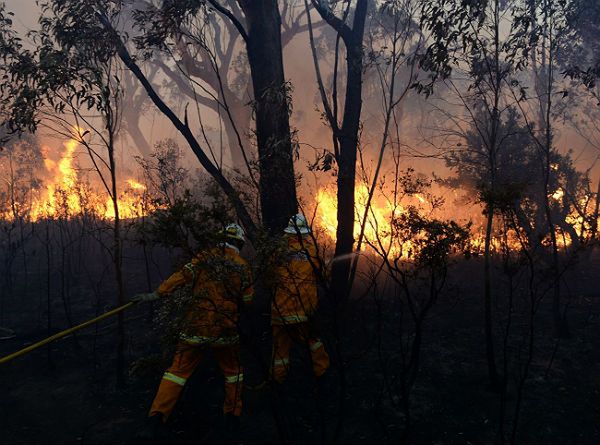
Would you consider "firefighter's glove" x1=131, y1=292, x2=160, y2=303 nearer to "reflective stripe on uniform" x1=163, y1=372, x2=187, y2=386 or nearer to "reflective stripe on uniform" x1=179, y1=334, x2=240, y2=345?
"reflective stripe on uniform" x1=179, y1=334, x2=240, y2=345

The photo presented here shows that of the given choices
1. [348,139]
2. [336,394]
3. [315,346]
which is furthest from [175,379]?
[348,139]

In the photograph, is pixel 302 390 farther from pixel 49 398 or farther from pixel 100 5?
pixel 100 5

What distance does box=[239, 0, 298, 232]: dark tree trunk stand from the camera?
643cm

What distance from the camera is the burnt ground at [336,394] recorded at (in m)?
4.51

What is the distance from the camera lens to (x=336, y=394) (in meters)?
5.31

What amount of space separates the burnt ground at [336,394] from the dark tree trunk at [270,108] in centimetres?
158

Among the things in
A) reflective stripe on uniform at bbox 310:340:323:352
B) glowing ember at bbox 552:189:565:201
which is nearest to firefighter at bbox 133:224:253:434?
reflective stripe on uniform at bbox 310:340:323:352

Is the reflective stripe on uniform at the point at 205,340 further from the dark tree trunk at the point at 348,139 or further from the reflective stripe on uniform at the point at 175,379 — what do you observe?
the dark tree trunk at the point at 348,139

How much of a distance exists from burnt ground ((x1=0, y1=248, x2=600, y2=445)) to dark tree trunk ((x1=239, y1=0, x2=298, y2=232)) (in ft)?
5.17

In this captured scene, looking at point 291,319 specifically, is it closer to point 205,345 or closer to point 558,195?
point 205,345

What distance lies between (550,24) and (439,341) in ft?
15.4

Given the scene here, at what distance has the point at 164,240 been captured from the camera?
3236mm

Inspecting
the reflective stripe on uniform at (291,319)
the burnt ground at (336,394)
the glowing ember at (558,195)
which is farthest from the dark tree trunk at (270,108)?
the glowing ember at (558,195)

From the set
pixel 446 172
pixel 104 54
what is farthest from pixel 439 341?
pixel 446 172
